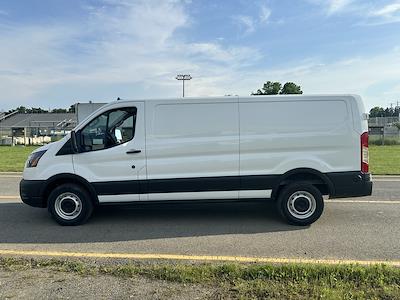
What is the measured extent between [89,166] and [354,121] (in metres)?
4.31

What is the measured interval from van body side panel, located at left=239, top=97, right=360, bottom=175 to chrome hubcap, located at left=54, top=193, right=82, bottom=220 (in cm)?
277

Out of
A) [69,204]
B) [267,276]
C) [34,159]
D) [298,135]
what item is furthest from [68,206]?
[298,135]

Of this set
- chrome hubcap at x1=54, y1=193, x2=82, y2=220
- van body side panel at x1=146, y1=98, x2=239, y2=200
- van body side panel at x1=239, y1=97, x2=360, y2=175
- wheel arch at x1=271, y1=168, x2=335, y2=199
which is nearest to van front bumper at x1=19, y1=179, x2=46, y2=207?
chrome hubcap at x1=54, y1=193, x2=82, y2=220

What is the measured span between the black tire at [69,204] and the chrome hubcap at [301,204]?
10.7ft

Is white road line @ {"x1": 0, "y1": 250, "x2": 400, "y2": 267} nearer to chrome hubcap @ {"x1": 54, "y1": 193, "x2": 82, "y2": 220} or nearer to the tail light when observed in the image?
chrome hubcap @ {"x1": 54, "y1": 193, "x2": 82, "y2": 220}

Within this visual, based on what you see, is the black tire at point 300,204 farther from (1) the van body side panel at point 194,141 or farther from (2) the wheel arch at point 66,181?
(2) the wheel arch at point 66,181

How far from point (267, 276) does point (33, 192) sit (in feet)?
13.8

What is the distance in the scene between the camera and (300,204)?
6.62m

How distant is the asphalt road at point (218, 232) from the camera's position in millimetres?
5363

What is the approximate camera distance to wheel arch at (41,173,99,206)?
6.57 meters

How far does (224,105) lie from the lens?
6.60 metres

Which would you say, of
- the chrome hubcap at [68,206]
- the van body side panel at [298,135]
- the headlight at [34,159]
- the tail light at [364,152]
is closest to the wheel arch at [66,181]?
the chrome hubcap at [68,206]

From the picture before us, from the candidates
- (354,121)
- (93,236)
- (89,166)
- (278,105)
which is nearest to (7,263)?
(93,236)

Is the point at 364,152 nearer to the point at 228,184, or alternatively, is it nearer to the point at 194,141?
the point at 228,184
